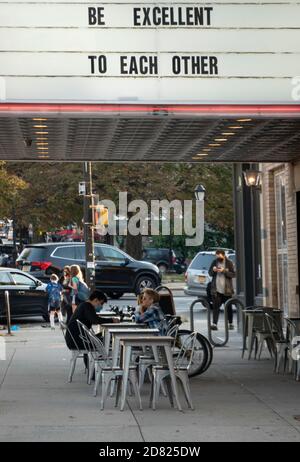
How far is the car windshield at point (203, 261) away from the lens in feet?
100

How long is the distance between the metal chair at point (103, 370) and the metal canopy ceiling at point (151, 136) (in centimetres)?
263

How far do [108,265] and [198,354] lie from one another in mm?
19747

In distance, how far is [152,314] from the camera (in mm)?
14266

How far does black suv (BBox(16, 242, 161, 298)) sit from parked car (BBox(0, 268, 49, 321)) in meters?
6.99

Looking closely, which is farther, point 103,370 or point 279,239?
point 279,239

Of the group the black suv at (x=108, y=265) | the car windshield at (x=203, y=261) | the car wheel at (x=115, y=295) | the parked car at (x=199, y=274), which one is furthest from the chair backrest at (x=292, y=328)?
the car wheel at (x=115, y=295)

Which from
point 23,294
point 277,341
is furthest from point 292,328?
point 23,294

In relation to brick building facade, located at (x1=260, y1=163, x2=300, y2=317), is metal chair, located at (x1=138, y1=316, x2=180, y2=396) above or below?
below

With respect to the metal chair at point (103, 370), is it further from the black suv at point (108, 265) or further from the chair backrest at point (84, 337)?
the black suv at point (108, 265)

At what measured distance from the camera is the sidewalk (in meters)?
10.5

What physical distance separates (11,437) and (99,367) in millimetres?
2780

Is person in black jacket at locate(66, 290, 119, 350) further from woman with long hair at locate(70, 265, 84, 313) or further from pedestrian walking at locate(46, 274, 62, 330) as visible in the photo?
pedestrian walking at locate(46, 274, 62, 330)

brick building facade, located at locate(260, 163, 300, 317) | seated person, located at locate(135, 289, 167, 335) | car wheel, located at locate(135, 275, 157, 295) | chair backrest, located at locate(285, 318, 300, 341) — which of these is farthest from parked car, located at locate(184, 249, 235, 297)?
seated person, located at locate(135, 289, 167, 335)

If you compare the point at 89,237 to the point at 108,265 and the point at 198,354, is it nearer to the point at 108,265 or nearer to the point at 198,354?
the point at 108,265
